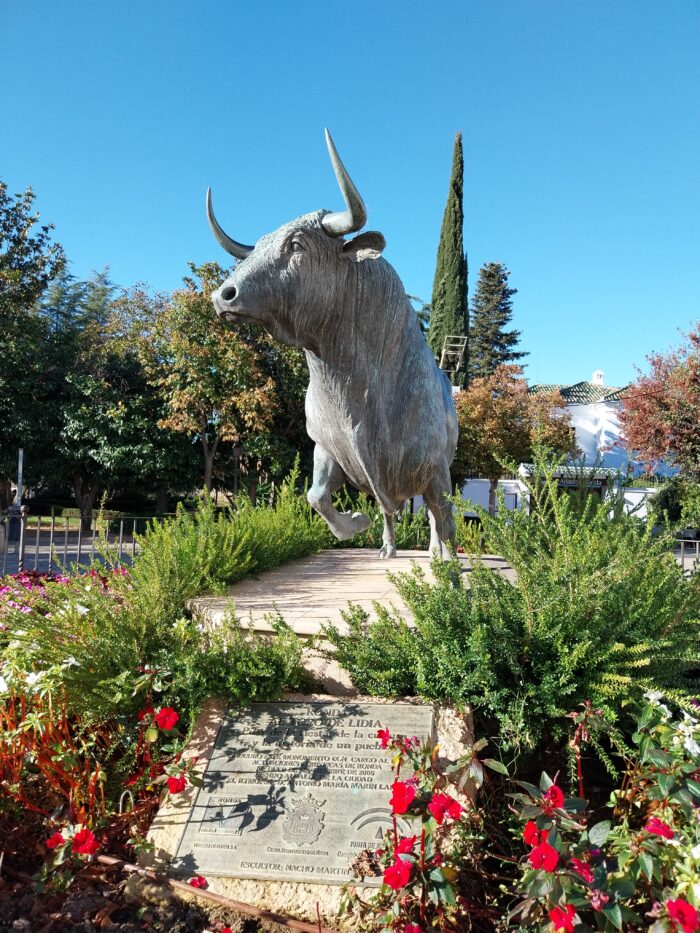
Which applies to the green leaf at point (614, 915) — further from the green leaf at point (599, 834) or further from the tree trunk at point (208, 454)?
the tree trunk at point (208, 454)

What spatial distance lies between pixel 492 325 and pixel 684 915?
A: 36.5m

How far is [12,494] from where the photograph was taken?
20812 millimetres

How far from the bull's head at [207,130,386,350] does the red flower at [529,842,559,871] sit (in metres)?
2.35

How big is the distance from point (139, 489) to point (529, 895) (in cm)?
1857

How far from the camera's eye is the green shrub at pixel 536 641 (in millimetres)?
2227

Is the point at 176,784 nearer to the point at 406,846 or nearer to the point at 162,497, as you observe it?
the point at 406,846

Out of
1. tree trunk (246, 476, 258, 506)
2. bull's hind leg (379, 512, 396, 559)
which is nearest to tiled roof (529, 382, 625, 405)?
tree trunk (246, 476, 258, 506)

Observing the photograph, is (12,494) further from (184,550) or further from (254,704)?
(254,704)

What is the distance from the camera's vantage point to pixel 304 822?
201cm

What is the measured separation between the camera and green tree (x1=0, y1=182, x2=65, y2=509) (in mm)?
14930

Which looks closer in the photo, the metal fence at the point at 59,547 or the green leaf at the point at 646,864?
the green leaf at the point at 646,864

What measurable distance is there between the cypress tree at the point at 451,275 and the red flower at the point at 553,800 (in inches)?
853

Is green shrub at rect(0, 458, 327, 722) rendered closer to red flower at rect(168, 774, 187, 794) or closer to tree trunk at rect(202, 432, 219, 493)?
red flower at rect(168, 774, 187, 794)

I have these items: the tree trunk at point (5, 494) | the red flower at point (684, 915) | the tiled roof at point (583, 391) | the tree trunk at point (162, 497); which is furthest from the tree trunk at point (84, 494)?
the tiled roof at point (583, 391)
